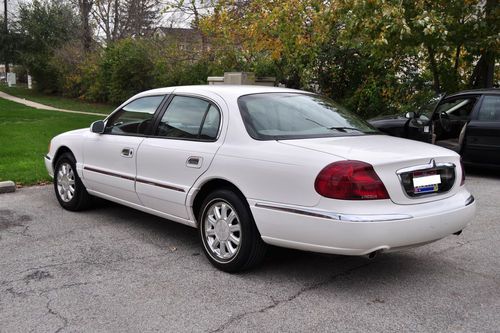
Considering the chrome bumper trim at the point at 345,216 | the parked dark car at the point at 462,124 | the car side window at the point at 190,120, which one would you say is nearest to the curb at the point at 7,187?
the car side window at the point at 190,120

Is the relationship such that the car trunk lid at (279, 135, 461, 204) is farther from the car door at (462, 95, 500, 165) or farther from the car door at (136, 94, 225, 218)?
the car door at (462, 95, 500, 165)

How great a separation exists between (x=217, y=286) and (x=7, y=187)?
4.50m

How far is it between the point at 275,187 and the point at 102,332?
1.50 metres

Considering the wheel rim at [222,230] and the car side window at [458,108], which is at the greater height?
the car side window at [458,108]

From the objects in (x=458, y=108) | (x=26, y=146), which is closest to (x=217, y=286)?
(x=458, y=108)

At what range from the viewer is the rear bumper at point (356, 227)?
147 inches

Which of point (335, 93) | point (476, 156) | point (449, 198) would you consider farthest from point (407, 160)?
point (335, 93)

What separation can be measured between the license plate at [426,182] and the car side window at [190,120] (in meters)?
1.64

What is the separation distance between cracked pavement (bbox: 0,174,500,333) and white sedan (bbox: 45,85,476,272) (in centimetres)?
35

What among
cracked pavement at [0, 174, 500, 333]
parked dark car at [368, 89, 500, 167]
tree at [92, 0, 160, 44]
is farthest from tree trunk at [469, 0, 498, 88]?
tree at [92, 0, 160, 44]

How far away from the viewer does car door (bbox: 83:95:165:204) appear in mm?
5383

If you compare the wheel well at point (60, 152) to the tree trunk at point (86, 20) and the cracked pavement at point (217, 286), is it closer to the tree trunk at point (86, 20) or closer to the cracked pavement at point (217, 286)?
the cracked pavement at point (217, 286)

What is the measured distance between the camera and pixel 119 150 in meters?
5.53

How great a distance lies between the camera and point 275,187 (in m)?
4.02
